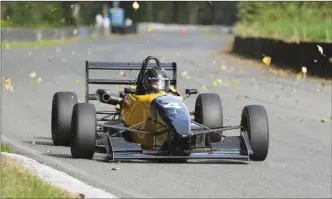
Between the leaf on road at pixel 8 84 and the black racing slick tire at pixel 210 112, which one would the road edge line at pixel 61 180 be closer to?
the black racing slick tire at pixel 210 112

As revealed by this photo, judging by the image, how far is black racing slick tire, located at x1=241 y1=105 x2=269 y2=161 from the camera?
9633mm

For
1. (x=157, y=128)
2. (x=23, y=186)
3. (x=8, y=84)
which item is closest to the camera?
(x=23, y=186)

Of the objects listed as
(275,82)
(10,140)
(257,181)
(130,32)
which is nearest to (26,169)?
(257,181)

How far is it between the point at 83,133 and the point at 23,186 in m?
2.36

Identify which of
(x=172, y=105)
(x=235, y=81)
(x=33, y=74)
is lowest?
(x=235, y=81)

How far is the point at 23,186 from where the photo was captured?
6.96 metres

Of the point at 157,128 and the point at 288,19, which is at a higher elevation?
the point at 157,128

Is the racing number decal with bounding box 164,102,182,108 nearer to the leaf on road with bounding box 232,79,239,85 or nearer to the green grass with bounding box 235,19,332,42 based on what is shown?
the leaf on road with bounding box 232,79,239,85

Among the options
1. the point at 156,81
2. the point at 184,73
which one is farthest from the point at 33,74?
the point at 156,81

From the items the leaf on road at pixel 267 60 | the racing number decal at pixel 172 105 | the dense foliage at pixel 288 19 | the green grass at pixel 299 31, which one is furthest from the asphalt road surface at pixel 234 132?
the dense foliage at pixel 288 19

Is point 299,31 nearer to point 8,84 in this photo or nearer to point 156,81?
point 8,84

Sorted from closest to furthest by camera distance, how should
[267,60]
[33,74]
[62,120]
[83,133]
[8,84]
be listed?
[83,133] → [62,120] → [8,84] → [33,74] → [267,60]

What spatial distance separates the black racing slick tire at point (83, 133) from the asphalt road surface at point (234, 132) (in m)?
0.10

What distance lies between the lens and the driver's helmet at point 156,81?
10023 millimetres
